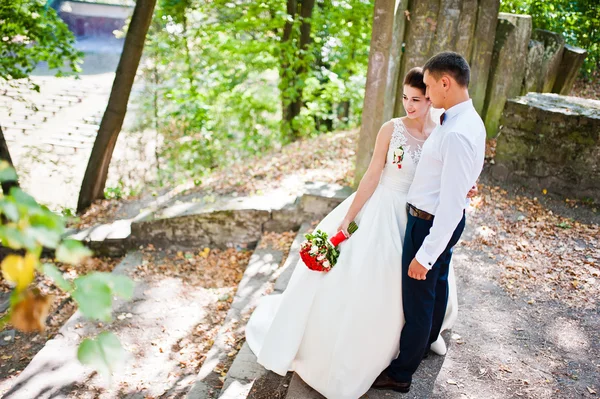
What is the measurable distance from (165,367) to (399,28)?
187 inches

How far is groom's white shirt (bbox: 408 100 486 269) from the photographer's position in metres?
2.56

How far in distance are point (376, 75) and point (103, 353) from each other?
548 centimetres

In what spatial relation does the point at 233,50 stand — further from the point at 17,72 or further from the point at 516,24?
the point at 516,24

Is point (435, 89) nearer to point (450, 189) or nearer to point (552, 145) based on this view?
point (450, 189)

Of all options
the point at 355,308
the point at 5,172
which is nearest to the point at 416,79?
the point at 355,308

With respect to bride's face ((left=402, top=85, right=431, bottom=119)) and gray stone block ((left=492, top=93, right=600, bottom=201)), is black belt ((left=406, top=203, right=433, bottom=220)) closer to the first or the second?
bride's face ((left=402, top=85, right=431, bottom=119))

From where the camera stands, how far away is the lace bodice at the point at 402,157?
3.10 meters

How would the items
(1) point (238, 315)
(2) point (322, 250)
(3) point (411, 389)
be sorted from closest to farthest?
(2) point (322, 250)
(3) point (411, 389)
(1) point (238, 315)

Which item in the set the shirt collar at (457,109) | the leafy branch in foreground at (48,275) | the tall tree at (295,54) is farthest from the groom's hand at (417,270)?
the tall tree at (295,54)

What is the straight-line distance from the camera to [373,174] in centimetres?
326

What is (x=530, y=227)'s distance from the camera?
587 cm

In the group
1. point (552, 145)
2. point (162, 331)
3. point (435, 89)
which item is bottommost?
point (162, 331)

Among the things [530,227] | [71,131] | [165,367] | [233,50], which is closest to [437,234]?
[165,367]

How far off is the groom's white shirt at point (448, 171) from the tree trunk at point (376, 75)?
336 centimetres
